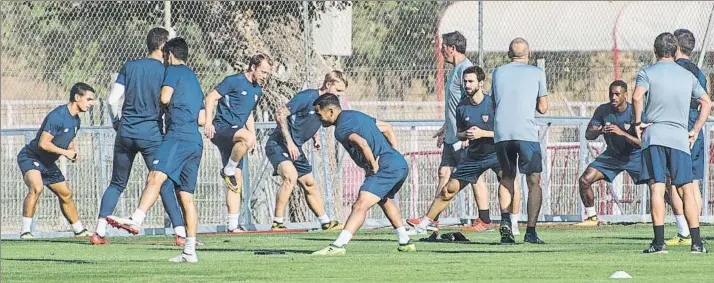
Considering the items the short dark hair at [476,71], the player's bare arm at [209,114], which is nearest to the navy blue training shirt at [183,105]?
the player's bare arm at [209,114]

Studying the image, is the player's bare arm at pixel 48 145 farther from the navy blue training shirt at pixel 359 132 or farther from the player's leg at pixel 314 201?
the navy blue training shirt at pixel 359 132

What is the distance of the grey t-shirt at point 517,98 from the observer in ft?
47.3

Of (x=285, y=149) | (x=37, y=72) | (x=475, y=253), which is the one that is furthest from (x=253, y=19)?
(x=475, y=253)

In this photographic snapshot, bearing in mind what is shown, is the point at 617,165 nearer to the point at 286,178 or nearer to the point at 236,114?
the point at 286,178

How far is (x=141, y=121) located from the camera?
14.9 metres

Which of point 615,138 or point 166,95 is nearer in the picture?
point 166,95

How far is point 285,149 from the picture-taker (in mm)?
17609

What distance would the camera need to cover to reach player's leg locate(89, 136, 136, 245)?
15.0 meters

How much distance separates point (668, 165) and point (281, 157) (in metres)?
5.63

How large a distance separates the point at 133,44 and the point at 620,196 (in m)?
6.80

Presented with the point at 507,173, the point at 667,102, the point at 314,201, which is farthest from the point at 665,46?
the point at 314,201

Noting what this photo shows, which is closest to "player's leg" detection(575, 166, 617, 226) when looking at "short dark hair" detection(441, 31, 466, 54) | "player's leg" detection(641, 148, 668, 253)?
"short dark hair" detection(441, 31, 466, 54)

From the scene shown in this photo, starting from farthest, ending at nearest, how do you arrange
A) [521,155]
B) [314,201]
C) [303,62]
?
[303,62] < [314,201] < [521,155]

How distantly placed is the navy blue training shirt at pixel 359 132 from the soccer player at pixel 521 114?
5.35 ft
